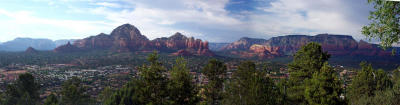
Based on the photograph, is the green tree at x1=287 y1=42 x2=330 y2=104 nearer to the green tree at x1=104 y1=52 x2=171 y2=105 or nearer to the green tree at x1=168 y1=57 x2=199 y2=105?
the green tree at x1=168 y1=57 x2=199 y2=105

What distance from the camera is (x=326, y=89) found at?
55.0 feet

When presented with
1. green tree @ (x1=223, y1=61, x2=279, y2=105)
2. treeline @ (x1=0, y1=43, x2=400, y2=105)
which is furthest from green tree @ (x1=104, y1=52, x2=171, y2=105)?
green tree @ (x1=223, y1=61, x2=279, y2=105)

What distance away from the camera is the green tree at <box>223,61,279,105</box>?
885 inches

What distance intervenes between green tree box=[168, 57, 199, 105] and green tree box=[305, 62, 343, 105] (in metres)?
10.1

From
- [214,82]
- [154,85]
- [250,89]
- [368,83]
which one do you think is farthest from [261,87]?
[368,83]

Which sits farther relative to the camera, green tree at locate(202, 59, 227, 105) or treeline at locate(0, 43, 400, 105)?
green tree at locate(202, 59, 227, 105)

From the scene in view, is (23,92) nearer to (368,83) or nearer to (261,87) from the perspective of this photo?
(261,87)

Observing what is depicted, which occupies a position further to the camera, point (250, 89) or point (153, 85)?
point (250, 89)

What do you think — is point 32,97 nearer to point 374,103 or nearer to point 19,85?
point 19,85

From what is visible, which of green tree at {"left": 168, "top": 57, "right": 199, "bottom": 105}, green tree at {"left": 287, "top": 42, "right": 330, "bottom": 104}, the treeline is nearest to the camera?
the treeline

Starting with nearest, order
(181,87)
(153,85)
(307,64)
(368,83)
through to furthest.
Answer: (153,85) → (181,87) → (307,64) → (368,83)

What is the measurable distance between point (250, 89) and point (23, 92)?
129 ft

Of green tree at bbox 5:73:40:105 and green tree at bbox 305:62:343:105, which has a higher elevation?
green tree at bbox 305:62:343:105

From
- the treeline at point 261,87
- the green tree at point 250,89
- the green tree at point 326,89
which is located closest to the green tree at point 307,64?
the treeline at point 261,87
